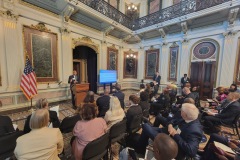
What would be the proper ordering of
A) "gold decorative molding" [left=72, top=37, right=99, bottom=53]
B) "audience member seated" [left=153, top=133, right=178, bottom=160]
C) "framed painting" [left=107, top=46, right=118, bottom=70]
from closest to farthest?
"audience member seated" [left=153, top=133, right=178, bottom=160]
"gold decorative molding" [left=72, top=37, right=99, bottom=53]
"framed painting" [left=107, top=46, right=118, bottom=70]

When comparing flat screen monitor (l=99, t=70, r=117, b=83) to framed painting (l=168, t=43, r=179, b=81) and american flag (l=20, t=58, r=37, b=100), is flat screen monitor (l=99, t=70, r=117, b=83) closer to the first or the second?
american flag (l=20, t=58, r=37, b=100)

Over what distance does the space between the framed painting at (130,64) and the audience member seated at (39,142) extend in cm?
804

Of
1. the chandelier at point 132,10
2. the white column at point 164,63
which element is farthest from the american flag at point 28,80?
the chandelier at point 132,10

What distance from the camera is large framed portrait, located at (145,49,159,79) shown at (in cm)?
814

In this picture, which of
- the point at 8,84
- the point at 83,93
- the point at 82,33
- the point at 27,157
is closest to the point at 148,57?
the point at 82,33

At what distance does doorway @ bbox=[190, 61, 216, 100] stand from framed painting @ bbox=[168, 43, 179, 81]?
94cm

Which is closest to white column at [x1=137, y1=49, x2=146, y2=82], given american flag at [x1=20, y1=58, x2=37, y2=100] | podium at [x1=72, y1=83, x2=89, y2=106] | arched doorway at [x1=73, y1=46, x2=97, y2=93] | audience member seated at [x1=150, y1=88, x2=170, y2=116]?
arched doorway at [x1=73, y1=46, x2=97, y2=93]

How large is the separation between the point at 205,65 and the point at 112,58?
568 cm

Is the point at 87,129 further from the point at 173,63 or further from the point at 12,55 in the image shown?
the point at 173,63

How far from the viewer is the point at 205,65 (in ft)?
20.2

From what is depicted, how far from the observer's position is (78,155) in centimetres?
151

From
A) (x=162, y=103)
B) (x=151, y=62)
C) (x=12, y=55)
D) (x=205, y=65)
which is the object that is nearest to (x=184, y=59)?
(x=205, y=65)

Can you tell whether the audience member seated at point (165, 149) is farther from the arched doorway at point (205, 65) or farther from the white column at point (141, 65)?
the white column at point (141, 65)

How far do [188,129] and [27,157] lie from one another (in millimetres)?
1890
